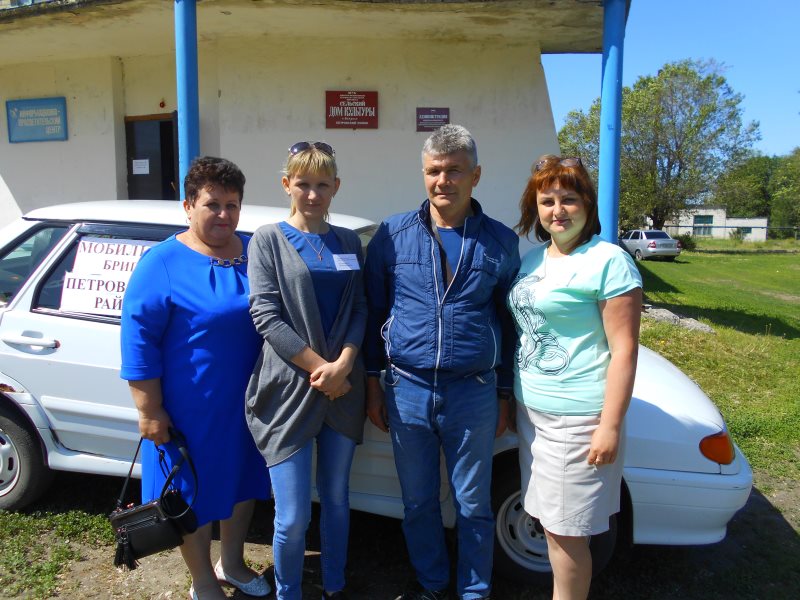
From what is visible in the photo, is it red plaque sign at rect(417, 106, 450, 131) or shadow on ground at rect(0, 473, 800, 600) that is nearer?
shadow on ground at rect(0, 473, 800, 600)

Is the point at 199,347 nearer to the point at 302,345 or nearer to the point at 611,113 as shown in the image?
the point at 302,345

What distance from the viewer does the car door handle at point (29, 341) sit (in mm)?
2936

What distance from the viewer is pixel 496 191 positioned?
7.51m

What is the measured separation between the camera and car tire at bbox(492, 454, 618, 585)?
2.65m

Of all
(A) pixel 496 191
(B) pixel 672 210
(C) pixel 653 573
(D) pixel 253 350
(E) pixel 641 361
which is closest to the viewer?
(D) pixel 253 350

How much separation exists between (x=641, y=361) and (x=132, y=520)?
2.50 meters

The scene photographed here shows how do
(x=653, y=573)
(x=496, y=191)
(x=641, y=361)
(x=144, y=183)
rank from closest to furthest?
(x=653, y=573)
(x=641, y=361)
(x=496, y=191)
(x=144, y=183)

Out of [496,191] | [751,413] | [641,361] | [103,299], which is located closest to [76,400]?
[103,299]

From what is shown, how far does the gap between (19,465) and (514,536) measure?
2.52m

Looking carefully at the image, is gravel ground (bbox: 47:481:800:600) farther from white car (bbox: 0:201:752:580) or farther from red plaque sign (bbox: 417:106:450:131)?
red plaque sign (bbox: 417:106:450:131)

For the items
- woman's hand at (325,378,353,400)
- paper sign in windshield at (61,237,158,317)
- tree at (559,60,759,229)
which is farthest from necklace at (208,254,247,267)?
tree at (559,60,759,229)

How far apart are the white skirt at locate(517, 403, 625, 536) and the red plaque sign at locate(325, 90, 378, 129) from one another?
6008mm

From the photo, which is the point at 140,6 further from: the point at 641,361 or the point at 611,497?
the point at 611,497

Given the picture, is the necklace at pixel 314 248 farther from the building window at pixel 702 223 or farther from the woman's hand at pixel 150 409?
the building window at pixel 702 223
